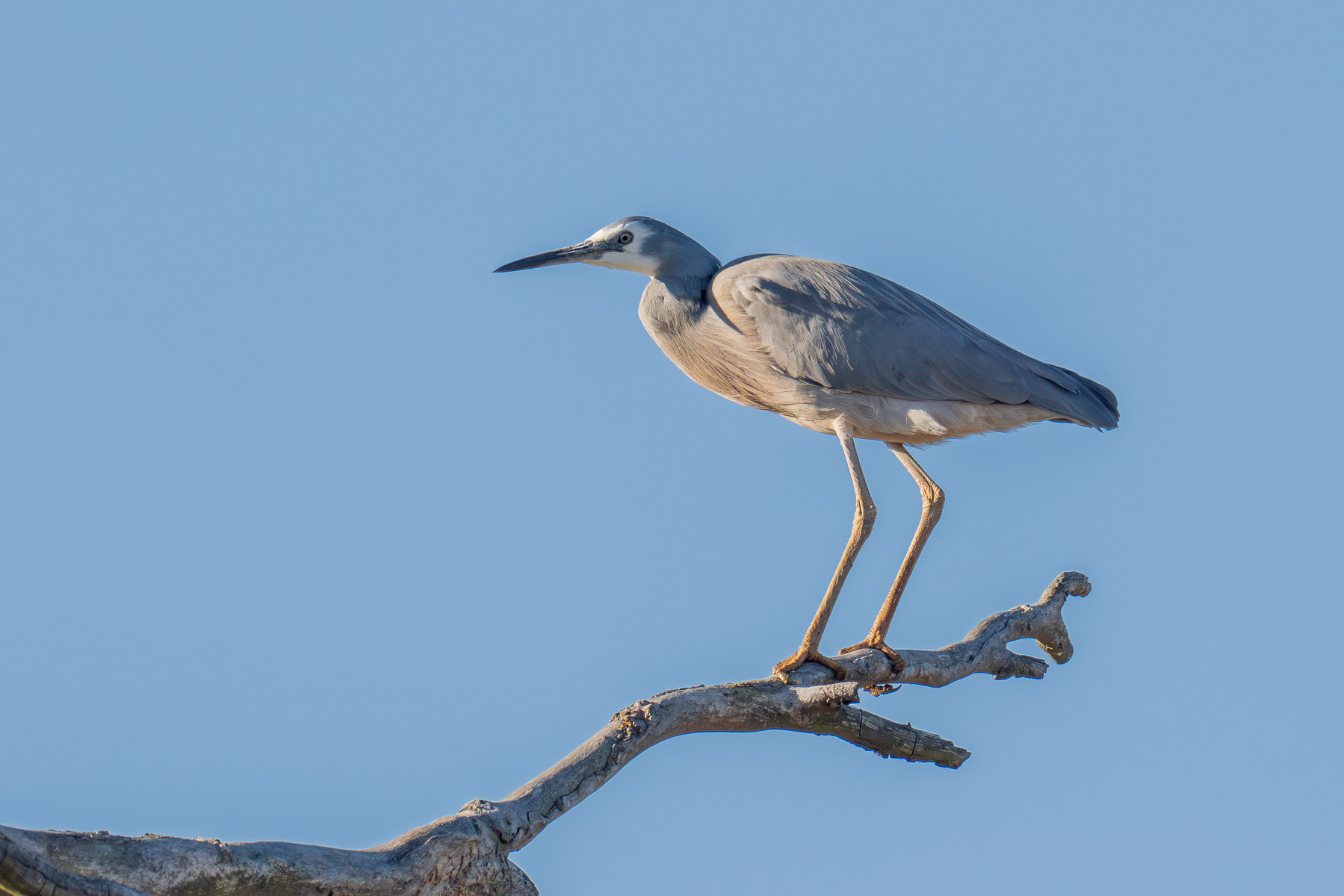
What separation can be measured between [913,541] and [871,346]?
117 cm

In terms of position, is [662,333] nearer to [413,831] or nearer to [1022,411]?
[1022,411]

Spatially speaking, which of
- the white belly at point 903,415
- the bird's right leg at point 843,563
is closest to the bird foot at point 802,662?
the bird's right leg at point 843,563

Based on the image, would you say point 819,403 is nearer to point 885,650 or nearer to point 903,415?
point 903,415

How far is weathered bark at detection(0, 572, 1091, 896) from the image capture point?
3.31m

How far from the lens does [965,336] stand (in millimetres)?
7137

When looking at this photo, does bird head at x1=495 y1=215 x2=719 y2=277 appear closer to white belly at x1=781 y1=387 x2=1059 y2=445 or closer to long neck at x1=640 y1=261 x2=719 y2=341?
long neck at x1=640 y1=261 x2=719 y2=341

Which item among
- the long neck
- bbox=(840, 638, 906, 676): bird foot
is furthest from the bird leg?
the long neck

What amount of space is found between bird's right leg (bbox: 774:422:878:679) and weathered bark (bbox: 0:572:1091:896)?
63 mm

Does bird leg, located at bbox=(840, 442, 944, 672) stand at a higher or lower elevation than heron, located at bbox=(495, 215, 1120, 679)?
lower

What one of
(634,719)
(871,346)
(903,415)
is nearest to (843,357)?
(871,346)

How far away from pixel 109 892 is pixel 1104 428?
229 inches

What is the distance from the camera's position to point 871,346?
6836 mm

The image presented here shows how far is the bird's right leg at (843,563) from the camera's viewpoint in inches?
244

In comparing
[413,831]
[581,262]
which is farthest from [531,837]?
[581,262]
